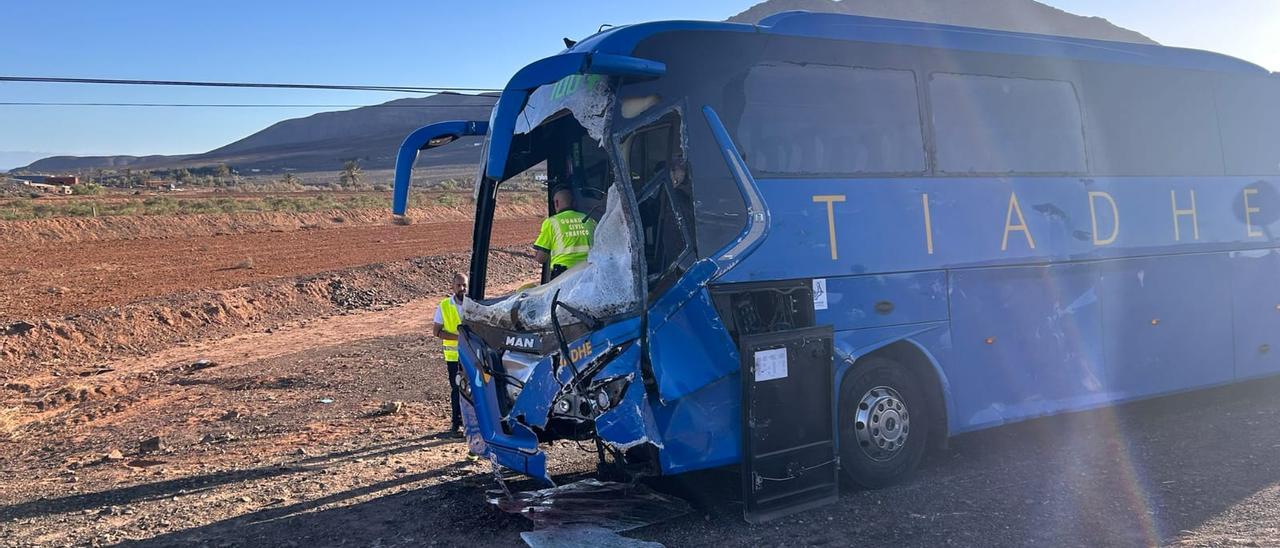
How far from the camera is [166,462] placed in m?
8.53

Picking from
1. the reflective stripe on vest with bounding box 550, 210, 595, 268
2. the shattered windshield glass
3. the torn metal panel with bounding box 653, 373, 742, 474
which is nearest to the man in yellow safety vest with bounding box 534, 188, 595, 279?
the reflective stripe on vest with bounding box 550, 210, 595, 268

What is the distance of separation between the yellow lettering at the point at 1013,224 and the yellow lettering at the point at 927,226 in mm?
799

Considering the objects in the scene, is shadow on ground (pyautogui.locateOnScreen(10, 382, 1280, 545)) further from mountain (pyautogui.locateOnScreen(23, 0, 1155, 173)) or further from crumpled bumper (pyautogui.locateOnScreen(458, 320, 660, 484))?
mountain (pyautogui.locateOnScreen(23, 0, 1155, 173))

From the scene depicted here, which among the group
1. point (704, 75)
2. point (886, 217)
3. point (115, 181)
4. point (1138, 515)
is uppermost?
point (115, 181)

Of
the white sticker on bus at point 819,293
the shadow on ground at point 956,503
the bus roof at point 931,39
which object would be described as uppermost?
the bus roof at point 931,39

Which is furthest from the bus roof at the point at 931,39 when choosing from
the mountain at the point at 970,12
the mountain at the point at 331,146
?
the mountain at the point at 970,12

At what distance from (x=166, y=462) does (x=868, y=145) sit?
22.0 ft

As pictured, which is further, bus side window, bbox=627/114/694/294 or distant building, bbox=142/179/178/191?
distant building, bbox=142/179/178/191

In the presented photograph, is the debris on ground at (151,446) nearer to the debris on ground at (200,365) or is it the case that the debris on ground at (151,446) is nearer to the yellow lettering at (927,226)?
the debris on ground at (200,365)

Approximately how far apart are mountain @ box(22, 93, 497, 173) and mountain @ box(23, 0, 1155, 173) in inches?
6.1

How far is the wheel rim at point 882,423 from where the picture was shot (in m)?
6.82

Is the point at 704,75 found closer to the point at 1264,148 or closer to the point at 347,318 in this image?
the point at 1264,148

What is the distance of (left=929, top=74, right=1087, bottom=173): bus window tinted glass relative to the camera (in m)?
7.32

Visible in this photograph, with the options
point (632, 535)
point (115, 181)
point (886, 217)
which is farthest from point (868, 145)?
point (115, 181)
